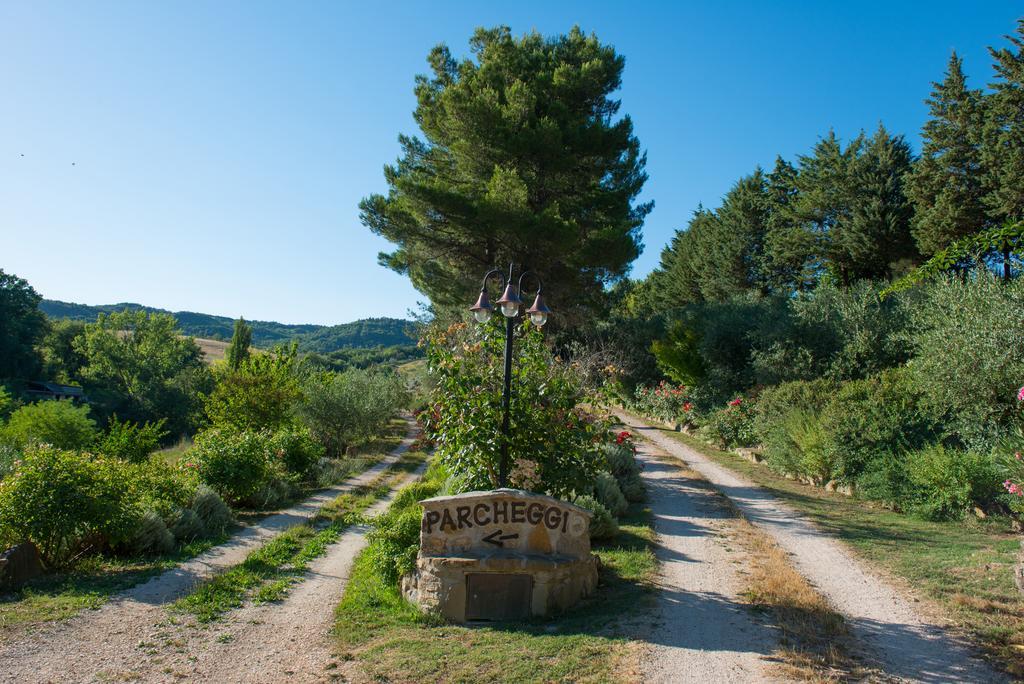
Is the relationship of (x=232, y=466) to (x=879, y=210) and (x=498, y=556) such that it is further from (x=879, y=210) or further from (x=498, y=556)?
(x=879, y=210)

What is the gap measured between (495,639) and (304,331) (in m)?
114

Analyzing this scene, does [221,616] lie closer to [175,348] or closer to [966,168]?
[966,168]

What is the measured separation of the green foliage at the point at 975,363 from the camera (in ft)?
34.8

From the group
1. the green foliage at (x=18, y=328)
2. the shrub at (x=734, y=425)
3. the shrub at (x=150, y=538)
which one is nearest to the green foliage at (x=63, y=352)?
the green foliage at (x=18, y=328)

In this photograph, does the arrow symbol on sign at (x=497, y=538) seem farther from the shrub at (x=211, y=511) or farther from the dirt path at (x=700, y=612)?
the shrub at (x=211, y=511)

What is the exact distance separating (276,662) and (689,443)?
15.6m

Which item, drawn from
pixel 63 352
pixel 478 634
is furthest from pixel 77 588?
pixel 63 352

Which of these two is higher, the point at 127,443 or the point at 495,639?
the point at 127,443

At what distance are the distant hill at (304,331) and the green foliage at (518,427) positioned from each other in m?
83.9

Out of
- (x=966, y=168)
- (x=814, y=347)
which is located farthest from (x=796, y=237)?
(x=814, y=347)

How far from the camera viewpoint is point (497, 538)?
21.8 feet

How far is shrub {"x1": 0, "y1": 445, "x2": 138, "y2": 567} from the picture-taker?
26.1 feet

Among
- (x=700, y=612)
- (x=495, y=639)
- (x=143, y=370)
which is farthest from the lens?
(x=143, y=370)

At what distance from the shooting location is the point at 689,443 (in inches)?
757
